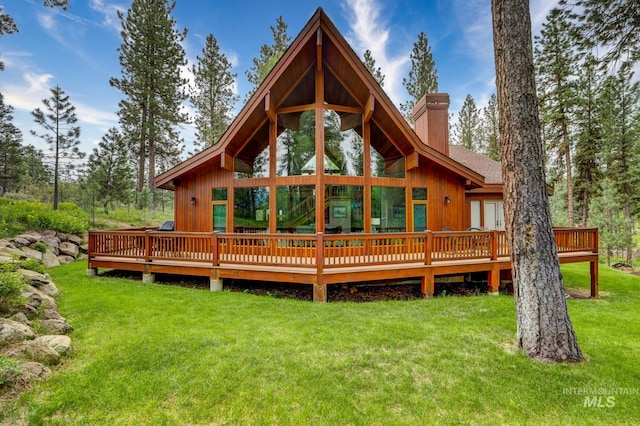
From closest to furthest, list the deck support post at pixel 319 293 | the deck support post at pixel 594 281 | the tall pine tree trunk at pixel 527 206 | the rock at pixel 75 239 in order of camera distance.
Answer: the tall pine tree trunk at pixel 527 206, the deck support post at pixel 319 293, the deck support post at pixel 594 281, the rock at pixel 75 239

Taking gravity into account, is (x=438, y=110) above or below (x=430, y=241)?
above

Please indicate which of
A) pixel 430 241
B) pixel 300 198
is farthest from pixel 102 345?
pixel 430 241

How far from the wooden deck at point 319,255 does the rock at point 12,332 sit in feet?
11.0

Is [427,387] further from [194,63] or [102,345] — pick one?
[194,63]

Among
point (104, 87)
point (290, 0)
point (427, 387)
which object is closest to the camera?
point (427, 387)

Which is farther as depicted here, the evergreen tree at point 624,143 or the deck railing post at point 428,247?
the evergreen tree at point 624,143

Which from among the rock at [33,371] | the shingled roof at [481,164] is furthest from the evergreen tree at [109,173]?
the shingled roof at [481,164]

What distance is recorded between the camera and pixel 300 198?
805 centimetres

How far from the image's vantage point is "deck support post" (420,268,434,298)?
21.5 feet

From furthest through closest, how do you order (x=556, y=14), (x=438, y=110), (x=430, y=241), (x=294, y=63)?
(x=438, y=110) → (x=294, y=63) → (x=430, y=241) → (x=556, y=14)

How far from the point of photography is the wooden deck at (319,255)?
245 inches

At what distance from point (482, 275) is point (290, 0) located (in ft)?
52.2

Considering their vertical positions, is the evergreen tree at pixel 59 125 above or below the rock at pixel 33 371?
above

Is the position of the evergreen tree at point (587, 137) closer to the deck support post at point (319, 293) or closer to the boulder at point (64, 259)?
the deck support post at point (319, 293)
